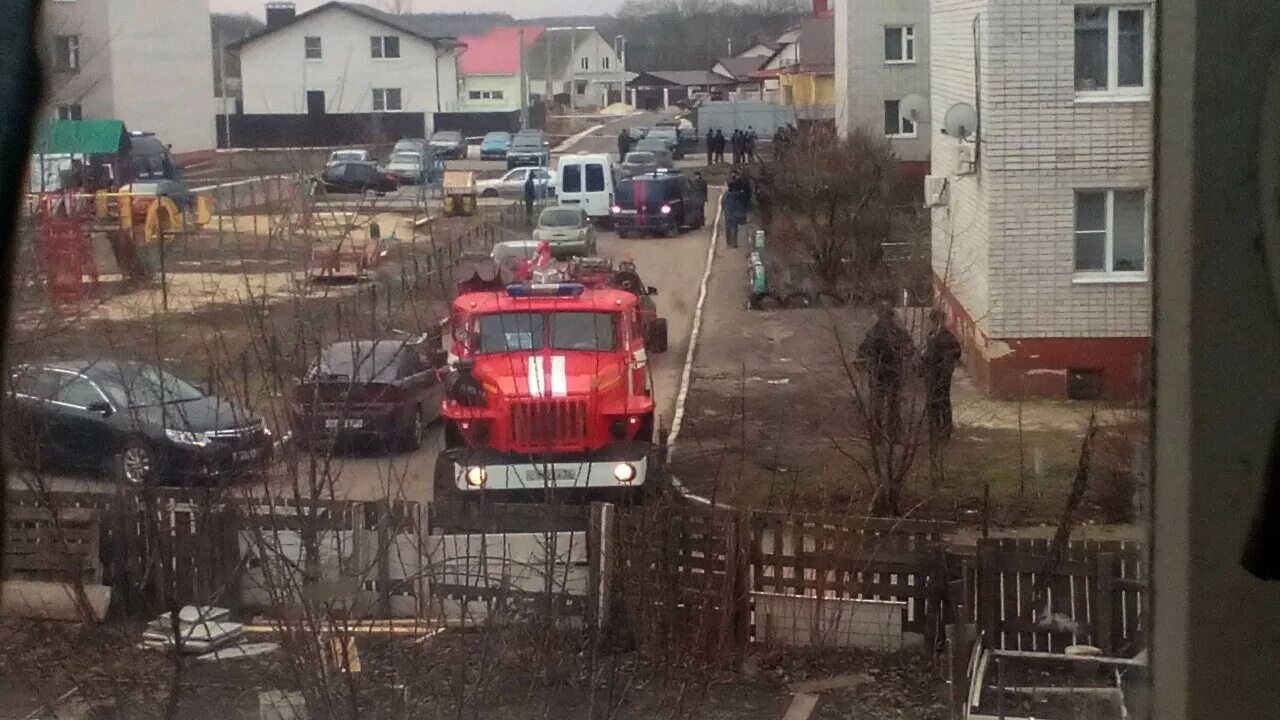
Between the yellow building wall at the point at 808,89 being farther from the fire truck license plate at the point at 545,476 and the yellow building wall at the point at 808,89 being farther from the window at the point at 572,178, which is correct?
the fire truck license plate at the point at 545,476

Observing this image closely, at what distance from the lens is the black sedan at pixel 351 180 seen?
431 cm

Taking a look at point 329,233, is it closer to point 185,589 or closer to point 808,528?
point 185,589

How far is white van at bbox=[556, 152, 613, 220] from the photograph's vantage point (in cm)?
987

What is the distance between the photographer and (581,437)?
5.27 m

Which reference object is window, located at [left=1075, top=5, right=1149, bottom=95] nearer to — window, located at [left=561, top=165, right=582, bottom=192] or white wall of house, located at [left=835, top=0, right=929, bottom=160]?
white wall of house, located at [left=835, top=0, right=929, bottom=160]

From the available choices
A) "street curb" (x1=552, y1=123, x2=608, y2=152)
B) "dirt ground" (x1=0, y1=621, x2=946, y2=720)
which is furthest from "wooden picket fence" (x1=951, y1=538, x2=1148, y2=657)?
"street curb" (x1=552, y1=123, x2=608, y2=152)

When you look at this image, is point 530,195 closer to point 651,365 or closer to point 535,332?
point 651,365

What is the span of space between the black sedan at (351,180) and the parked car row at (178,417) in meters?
0.50

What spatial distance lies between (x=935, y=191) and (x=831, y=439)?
3.74 m

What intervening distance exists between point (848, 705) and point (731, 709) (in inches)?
A: 16.8

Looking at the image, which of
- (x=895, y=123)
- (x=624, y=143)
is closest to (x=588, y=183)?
(x=624, y=143)

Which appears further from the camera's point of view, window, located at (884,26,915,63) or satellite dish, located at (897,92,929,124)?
window, located at (884,26,915,63)

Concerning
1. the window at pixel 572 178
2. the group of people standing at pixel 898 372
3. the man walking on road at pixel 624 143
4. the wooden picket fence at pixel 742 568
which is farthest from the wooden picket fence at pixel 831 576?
the window at pixel 572 178

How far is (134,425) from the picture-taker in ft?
13.8
